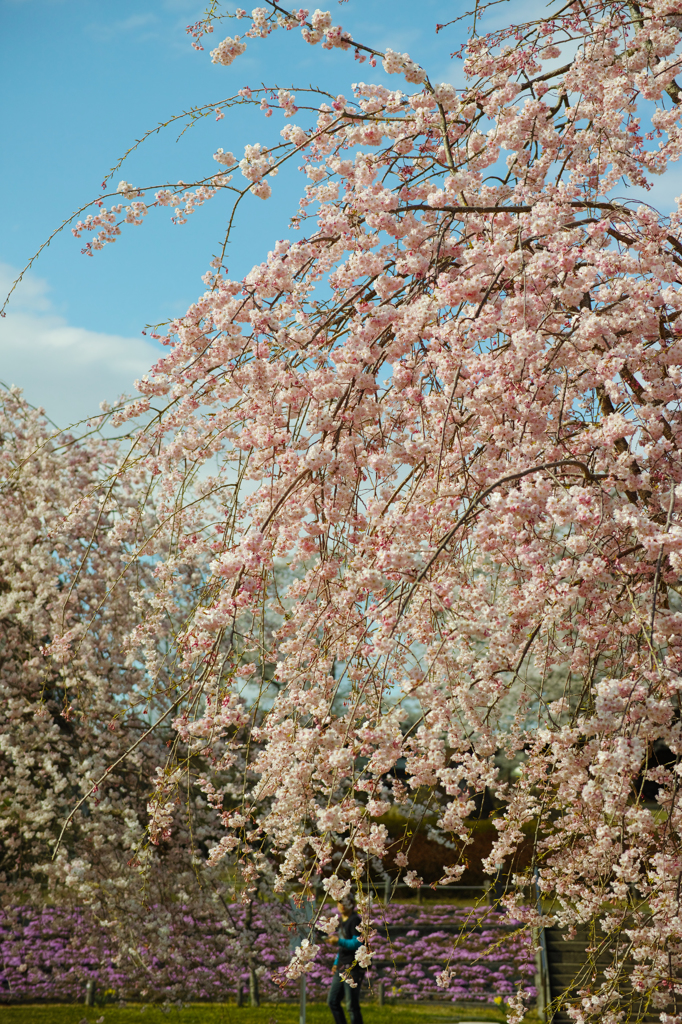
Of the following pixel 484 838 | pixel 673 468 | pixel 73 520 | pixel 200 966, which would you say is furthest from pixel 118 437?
pixel 484 838

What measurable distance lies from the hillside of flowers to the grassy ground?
148 mm

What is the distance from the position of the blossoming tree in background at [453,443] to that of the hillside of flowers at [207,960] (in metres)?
3.21

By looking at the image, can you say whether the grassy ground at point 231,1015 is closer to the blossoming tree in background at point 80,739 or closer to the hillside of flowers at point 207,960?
the hillside of flowers at point 207,960

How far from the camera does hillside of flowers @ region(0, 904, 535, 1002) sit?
22.1ft

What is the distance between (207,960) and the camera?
291 inches

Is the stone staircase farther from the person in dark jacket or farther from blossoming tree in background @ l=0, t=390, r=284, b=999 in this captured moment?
blossoming tree in background @ l=0, t=390, r=284, b=999

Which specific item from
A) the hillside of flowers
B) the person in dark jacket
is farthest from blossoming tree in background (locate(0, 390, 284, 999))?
the person in dark jacket

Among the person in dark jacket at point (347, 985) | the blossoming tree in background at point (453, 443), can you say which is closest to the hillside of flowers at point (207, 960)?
the person in dark jacket at point (347, 985)

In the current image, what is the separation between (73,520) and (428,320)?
2.25 metres

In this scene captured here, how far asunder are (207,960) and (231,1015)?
114 centimetres

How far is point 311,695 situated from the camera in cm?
278

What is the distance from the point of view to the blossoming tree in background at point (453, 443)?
2.44 meters

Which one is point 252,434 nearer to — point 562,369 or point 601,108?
point 562,369

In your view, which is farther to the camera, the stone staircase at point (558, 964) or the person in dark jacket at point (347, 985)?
the stone staircase at point (558, 964)
